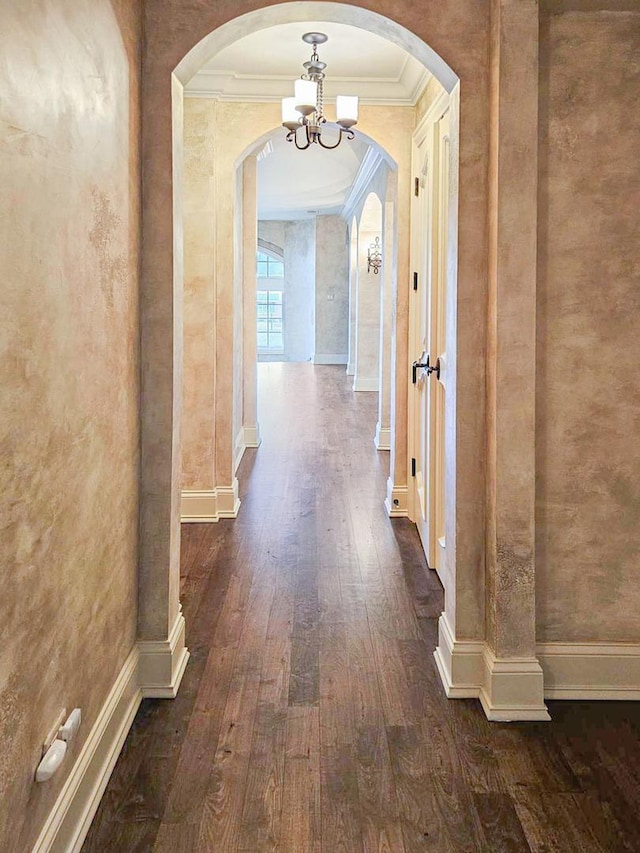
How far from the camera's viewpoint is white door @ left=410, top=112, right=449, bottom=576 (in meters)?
3.74

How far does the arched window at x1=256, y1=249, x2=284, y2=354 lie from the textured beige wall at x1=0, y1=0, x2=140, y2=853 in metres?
17.1

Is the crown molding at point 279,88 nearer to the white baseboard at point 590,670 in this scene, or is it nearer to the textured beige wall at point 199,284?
the textured beige wall at point 199,284

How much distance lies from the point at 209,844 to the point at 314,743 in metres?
0.54

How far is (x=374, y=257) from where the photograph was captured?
11.7m

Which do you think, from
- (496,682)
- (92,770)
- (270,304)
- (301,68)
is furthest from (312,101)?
(270,304)

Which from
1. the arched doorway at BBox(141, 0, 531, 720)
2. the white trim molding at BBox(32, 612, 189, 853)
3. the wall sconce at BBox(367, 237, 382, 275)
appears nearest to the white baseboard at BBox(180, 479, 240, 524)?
the white trim molding at BBox(32, 612, 189, 853)

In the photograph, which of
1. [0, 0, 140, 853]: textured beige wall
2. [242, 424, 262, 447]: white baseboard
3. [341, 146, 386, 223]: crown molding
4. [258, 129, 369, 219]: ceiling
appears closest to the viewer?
[0, 0, 140, 853]: textured beige wall

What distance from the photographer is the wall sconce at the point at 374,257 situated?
38.1ft

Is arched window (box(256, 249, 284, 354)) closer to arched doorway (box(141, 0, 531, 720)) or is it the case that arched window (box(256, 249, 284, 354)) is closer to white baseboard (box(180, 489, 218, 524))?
white baseboard (box(180, 489, 218, 524))

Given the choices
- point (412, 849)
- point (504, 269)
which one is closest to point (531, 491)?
point (504, 269)

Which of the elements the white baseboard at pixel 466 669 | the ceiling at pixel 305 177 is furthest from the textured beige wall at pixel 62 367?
the ceiling at pixel 305 177

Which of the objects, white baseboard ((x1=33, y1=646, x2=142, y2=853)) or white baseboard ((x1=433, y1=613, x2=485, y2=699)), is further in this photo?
white baseboard ((x1=433, y1=613, x2=485, y2=699))

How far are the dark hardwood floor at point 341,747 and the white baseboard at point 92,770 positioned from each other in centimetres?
4

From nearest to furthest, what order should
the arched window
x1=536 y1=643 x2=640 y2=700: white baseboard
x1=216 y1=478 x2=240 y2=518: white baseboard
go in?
x1=536 y1=643 x2=640 y2=700: white baseboard < x1=216 y1=478 x2=240 y2=518: white baseboard < the arched window
